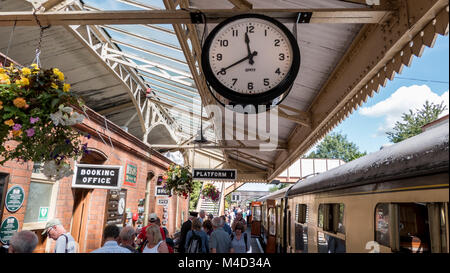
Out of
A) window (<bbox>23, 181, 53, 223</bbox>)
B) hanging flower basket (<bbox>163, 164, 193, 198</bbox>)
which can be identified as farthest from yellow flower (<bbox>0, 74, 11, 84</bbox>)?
hanging flower basket (<bbox>163, 164, 193, 198</bbox>)

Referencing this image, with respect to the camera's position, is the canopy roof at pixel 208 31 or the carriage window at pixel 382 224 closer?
the canopy roof at pixel 208 31

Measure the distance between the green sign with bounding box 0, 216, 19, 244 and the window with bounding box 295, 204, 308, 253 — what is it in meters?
4.98

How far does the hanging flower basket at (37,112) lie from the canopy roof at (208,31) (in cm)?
70

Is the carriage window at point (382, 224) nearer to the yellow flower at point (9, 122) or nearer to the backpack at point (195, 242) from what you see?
the backpack at point (195, 242)

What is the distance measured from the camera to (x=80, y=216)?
6.86 m

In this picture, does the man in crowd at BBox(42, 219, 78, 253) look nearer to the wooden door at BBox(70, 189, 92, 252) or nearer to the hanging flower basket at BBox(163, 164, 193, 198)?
the wooden door at BBox(70, 189, 92, 252)

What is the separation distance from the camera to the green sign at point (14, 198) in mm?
4529

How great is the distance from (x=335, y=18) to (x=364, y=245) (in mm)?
2099

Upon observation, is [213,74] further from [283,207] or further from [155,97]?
[155,97]

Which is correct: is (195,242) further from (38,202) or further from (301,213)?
(38,202)

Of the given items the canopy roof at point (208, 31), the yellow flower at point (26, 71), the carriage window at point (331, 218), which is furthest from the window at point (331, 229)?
the yellow flower at point (26, 71)

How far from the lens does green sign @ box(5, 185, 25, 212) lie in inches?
178

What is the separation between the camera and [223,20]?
2.30 meters

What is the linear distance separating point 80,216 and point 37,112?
5517mm
